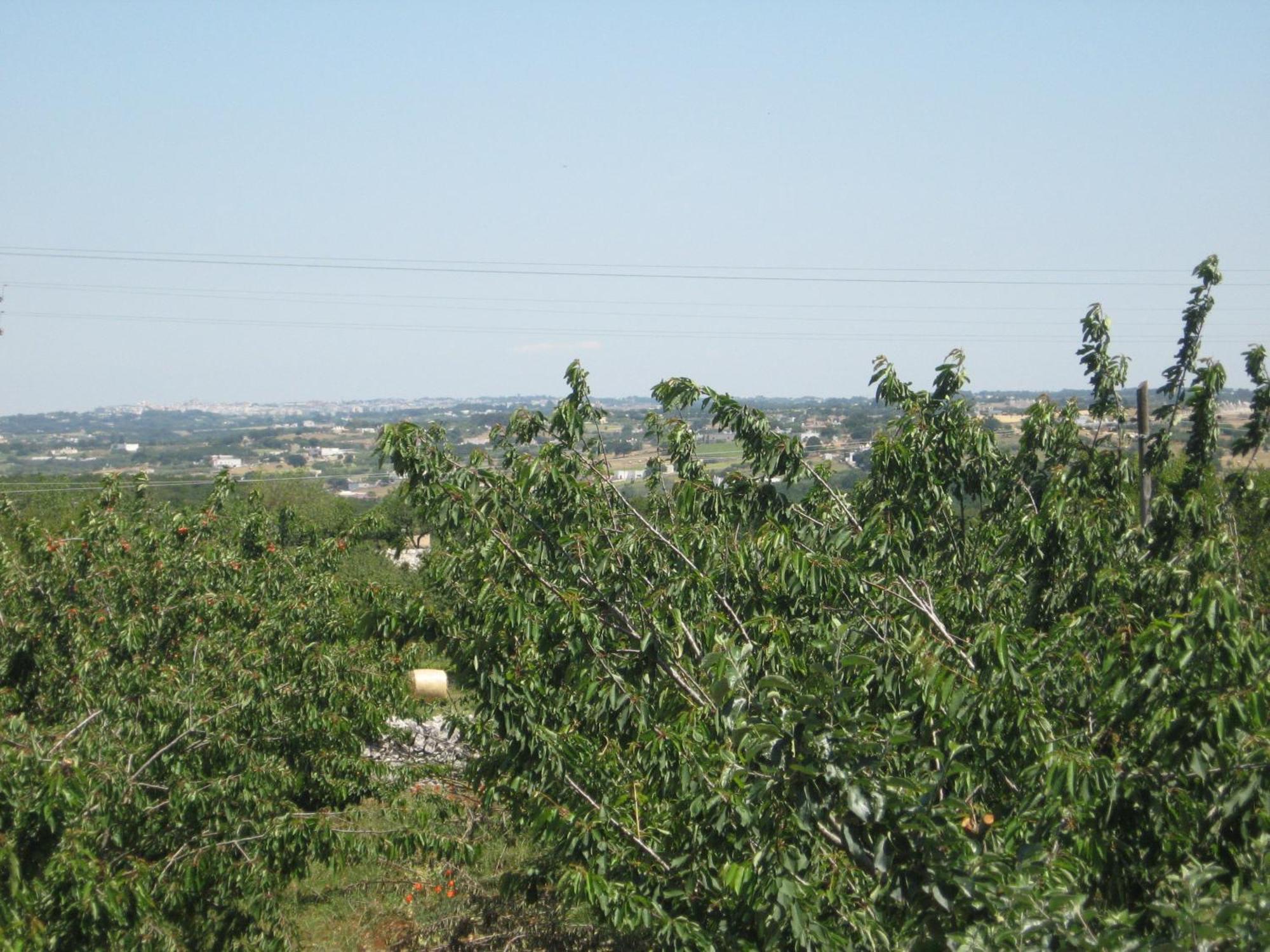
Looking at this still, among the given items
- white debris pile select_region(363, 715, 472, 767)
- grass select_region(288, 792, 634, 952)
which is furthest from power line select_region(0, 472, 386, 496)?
white debris pile select_region(363, 715, 472, 767)

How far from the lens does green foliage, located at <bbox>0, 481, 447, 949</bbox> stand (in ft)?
19.4

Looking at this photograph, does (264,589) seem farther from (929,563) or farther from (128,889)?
(929,563)

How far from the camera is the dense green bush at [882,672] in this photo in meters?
3.56

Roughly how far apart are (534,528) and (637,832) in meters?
1.86

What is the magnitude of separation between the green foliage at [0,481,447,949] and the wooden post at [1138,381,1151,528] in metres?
5.51

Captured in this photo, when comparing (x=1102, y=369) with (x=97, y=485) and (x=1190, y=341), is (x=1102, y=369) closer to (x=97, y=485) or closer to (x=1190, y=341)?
(x=1190, y=341)

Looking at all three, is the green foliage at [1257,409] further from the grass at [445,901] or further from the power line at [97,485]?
the power line at [97,485]

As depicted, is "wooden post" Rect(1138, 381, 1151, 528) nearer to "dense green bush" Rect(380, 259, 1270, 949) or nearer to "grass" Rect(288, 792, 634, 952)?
"dense green bush" Rect(380, 259, 1270, 949)

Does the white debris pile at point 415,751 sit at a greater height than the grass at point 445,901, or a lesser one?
greater

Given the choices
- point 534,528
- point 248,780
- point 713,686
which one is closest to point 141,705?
point 248,780

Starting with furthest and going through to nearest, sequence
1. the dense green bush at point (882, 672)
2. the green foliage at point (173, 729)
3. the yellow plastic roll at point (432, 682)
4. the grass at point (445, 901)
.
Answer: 1. the yellow plastic roll at point (432, 682)
2. the grass at point (445, 901)
3. the green foliage at point (173, 729)
4. the dense green bush at point (882, 672)

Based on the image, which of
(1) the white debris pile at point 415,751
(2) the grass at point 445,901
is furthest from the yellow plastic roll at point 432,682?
(1) the white debris pile at point 415,751

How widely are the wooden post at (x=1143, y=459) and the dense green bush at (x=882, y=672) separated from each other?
0.20m

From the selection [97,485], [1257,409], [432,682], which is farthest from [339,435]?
[1257,409]
